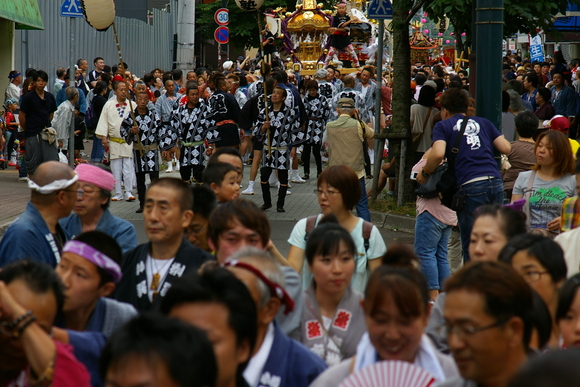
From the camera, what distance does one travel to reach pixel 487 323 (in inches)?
115

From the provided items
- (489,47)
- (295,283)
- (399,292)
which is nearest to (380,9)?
(489,47)

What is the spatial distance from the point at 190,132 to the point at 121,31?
1939 cm

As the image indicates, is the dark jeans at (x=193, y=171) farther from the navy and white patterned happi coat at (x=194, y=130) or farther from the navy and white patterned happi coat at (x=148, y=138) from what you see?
the navy and white patterned happi coat at (x=148, y=138)

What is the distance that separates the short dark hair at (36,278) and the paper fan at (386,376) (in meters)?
1.20

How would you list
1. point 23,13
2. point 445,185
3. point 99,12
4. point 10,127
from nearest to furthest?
1. point 445,185
2. point 99,12
3. point 10,127
4. point 23,13

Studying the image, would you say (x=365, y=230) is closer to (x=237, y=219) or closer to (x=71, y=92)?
(x=237, y=219)

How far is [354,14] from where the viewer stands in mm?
39000

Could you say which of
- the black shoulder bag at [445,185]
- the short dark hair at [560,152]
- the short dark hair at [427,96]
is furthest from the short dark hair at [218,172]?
the short dark hair at [427,96]

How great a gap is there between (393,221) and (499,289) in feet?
31.6

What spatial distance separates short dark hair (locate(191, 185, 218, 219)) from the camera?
18.2ft

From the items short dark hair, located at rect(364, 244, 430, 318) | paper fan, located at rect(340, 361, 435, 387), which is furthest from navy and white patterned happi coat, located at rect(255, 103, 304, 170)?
paper fan, located at rect(340, 361, 435, 387)

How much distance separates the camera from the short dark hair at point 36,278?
3.35 metres

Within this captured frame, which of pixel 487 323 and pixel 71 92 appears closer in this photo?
pixel 487 323

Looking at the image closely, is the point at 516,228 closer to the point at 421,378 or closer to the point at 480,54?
the point at 421,378
